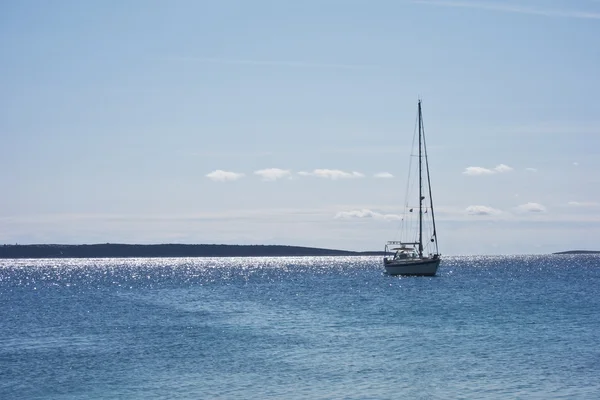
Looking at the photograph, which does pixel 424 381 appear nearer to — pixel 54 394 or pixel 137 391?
pixel 137 391

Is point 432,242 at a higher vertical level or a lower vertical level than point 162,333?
higher

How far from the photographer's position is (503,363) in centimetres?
4497

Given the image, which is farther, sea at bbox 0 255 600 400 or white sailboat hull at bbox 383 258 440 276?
white sailboat hull at bbox 383 258 440 276

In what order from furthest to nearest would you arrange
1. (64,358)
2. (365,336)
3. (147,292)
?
(147,292) < (365,336) < (64,358)

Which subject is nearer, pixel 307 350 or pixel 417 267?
pixel 307 350

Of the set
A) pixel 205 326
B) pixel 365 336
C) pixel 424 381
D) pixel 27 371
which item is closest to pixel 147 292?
pixel 205 326

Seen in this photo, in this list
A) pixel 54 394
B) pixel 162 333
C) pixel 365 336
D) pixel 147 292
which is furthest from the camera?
pixel 147 292

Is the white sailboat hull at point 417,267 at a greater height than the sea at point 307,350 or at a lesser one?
greater

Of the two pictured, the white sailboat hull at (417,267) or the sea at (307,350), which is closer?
the sea at (307,350)

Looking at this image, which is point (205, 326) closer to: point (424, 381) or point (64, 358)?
point (64, 358)

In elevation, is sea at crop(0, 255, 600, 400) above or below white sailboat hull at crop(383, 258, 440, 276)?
below

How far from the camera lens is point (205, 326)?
218 ft

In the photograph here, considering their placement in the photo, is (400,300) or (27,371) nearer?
(27,371)

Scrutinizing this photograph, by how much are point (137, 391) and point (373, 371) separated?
1273cm
